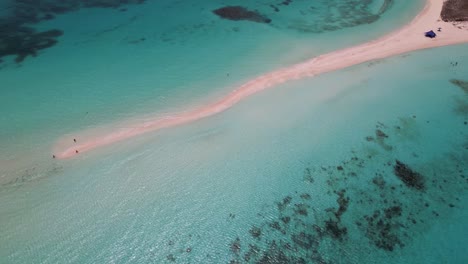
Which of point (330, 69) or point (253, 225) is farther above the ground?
point (330, 69)

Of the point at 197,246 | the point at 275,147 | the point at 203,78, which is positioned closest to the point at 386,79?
the point at 275,147

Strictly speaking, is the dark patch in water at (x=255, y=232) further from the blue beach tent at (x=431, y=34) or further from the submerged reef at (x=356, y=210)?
the blue beach tent at (x=431, y=34)

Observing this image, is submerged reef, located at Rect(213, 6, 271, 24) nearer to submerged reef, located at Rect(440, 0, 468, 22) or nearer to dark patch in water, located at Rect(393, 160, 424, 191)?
submerged reef, located at Rect(440, 0, 468, 22)

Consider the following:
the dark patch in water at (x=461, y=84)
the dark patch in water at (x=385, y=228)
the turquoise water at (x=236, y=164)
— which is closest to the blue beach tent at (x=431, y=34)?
the turquoise water at (x=236, y=164)

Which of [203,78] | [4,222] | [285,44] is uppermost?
[285,44]

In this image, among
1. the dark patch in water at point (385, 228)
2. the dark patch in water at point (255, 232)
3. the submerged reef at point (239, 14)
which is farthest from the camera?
the submerged reef at point (239, 14)

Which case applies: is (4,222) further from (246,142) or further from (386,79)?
(386,79)
